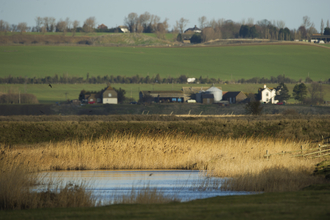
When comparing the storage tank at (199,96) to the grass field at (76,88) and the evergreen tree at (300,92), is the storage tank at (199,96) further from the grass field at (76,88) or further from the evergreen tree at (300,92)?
the evergreen tree at (300,92)

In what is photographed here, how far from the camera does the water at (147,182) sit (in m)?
16.3

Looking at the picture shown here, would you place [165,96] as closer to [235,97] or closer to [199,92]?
[199,92]

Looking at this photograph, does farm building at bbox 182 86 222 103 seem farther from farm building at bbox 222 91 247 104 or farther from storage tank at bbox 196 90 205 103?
farm building at bbox 222 91 247 104

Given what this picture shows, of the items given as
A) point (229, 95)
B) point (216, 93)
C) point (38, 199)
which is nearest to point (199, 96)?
point (216, 93)

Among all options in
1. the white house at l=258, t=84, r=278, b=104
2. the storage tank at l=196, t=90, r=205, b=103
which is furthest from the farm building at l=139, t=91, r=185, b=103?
the white house at l=258, t=84, r=278, b=104

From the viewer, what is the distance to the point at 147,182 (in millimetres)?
18953

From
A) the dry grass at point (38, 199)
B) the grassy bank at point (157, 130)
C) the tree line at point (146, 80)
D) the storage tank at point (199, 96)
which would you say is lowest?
the storage tank at point (199, 96)

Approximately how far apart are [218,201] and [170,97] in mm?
140880

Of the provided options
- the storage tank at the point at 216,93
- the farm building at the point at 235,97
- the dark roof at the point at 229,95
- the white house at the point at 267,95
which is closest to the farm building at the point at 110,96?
the storage tank at the point at 216,93

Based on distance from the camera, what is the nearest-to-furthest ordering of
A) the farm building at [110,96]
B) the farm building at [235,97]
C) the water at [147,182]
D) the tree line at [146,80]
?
the water at [147,182] → the farm building at [235,97] → the farm building at [110,96] → the tree line at [146,80]


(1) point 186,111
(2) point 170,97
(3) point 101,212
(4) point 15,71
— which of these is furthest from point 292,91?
(3) point 101,212

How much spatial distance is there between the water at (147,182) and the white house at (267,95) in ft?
442

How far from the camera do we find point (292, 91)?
170750 millimetres

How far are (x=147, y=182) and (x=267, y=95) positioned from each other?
466 feet
